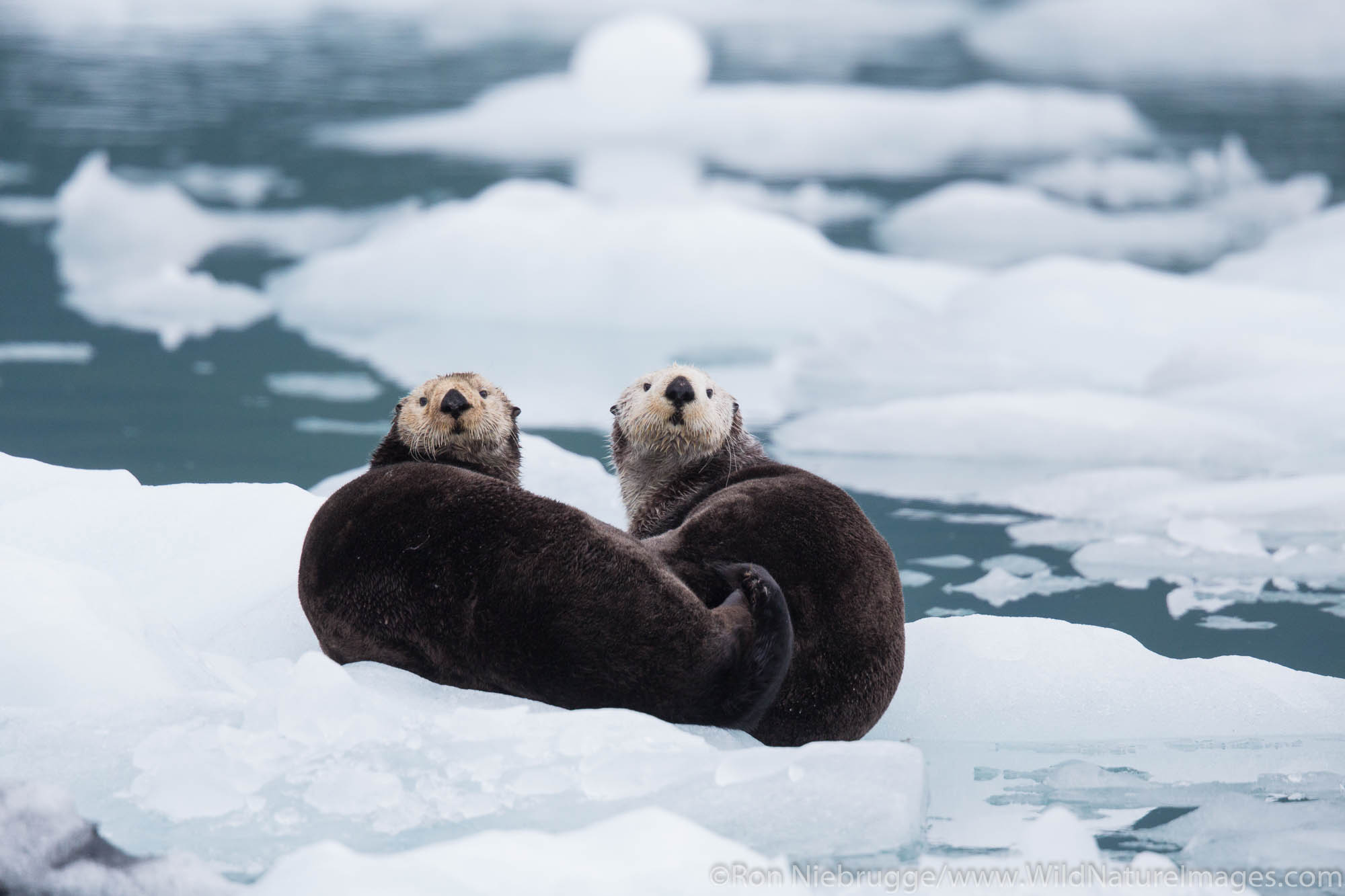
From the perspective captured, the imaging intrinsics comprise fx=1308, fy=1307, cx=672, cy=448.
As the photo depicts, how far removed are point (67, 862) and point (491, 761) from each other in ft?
3.15

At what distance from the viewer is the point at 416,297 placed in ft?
46.1

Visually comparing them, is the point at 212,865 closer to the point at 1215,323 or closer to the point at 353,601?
the point at 353,601

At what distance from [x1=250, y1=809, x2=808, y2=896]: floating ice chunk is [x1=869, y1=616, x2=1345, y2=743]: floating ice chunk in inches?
57.6

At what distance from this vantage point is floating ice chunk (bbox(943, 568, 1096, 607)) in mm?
6215

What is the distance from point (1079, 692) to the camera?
4.36 metres

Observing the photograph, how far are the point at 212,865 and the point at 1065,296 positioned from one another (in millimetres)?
11016

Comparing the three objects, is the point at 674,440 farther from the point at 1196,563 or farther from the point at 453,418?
the point at 1196,563

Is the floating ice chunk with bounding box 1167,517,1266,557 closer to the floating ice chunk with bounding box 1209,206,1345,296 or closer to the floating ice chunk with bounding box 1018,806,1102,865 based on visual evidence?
the floating ice chunk with bounding box 1018,806,1102,865

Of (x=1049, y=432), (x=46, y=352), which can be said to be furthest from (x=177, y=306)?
(x=1049, y=432)

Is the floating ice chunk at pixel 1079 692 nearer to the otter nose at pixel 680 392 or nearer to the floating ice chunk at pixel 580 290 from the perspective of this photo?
the otter nose at pixel 680 392

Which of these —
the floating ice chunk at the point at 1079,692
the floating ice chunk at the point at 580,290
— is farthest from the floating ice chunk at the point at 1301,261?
the floating ice chunk at the point at 1079,692

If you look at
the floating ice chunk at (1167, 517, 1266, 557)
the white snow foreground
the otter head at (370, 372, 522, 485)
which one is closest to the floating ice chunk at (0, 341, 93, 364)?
the white snow foreground

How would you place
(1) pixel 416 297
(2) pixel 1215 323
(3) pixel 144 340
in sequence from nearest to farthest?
(2) pixel 1215 323, (3) pixel 144 340, (1) pixel 416 297

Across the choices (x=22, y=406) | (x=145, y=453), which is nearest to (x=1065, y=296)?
(x=145, y=453)
